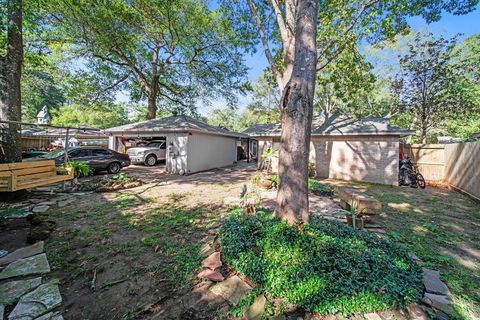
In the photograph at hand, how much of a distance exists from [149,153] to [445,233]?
1407cm

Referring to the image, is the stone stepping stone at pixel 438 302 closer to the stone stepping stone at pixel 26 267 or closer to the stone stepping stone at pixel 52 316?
the stone stepping stone at pixel 52 316

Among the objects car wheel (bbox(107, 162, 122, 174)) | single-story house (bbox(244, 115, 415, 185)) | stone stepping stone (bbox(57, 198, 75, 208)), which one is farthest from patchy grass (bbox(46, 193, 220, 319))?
single-story house (bbox(244, 115, 415, 185))

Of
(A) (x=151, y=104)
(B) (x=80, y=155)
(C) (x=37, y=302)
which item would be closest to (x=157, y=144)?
(A) (x=151, y=104)

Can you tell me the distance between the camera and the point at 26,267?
2.80 metres

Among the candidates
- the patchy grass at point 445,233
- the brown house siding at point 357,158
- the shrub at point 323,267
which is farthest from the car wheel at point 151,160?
the patchy grass at point 445,233

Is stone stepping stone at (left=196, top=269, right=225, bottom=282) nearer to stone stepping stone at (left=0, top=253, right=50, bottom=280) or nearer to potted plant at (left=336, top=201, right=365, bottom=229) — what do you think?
stone stepping stone at (left=0, top=253, right=50, bottom=280)

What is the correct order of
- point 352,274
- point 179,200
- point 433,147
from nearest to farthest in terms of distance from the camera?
1. point 352,274
2. point 179,200
3. point 433,147

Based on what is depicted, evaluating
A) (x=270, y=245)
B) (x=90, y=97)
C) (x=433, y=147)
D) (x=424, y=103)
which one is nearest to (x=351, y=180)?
(x=433, y=147)

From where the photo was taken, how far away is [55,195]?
6332mm

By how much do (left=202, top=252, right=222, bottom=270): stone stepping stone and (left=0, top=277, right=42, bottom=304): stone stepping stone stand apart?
204 centimetres

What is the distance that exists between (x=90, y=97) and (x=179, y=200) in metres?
13.1

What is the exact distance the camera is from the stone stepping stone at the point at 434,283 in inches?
91.7

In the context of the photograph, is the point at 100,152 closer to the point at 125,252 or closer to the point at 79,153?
the point at 79,153

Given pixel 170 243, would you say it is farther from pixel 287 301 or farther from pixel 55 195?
pixel 55 195
